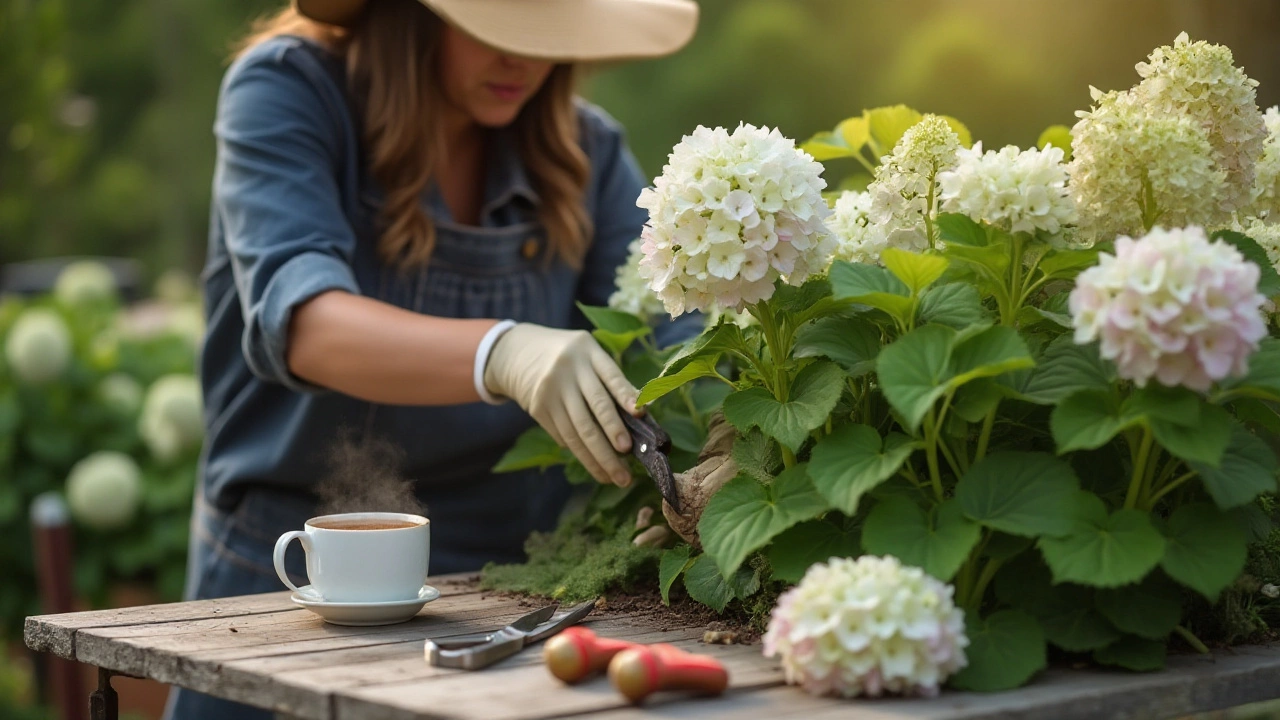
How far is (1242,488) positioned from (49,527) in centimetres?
287

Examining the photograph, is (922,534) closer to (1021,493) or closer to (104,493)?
(1021,493)

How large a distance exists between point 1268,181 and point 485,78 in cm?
111

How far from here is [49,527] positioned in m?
3.22

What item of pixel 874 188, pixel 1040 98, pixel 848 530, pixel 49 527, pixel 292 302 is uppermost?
pixel 1040 98

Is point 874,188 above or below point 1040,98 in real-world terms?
below

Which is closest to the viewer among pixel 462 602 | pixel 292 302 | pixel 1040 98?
pixel 462 602

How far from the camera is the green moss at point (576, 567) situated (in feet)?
5.07

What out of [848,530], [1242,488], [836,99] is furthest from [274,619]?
[836,99]

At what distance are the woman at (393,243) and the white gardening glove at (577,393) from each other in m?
0.11

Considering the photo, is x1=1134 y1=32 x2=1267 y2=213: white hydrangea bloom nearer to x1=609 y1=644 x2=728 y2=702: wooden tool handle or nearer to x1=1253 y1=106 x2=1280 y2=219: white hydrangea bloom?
x1=1253 y1=106 x2=1280 y2=219: white hydrangea bloom

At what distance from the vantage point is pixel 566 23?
1.95 m

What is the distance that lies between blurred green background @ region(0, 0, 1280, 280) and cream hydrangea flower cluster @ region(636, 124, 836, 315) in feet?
4.33

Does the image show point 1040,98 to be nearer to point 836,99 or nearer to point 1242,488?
point 836,99

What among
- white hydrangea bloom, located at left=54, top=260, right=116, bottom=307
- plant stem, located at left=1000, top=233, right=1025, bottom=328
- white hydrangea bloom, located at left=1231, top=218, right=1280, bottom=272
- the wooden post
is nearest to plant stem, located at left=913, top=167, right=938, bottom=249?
plant stem, located at left=1000, top=233, right=1025, bottom=328
